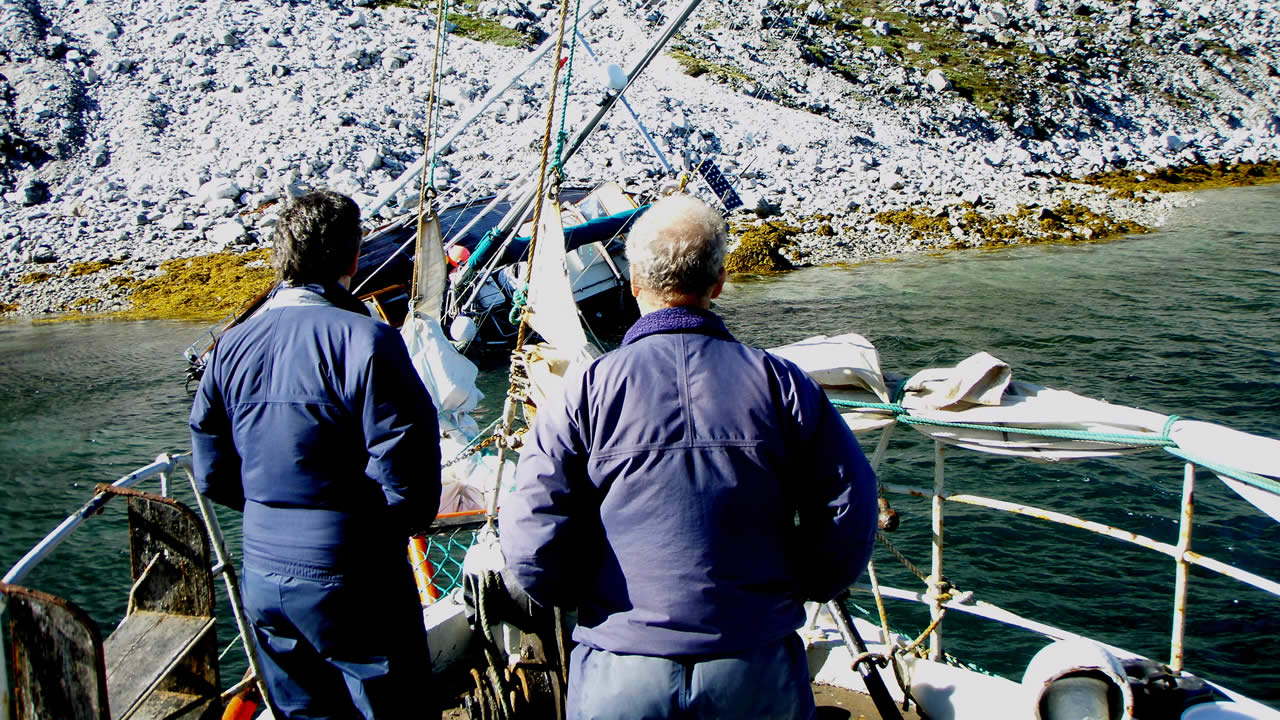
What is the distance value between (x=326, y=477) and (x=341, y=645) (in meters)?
0.51

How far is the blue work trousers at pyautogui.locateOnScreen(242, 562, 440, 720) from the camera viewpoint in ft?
8.30

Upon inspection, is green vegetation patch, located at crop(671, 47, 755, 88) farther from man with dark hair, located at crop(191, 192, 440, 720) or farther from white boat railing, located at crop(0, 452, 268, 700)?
man with dark hair, located at crop(191, 192, 440, 720)

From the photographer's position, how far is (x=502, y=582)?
10.00 ft

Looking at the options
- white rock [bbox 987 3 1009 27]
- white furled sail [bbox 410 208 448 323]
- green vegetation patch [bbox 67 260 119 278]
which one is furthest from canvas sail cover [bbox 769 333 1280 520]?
white rock [bbox 987 3 1009 27]

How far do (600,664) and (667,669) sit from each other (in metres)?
0.16

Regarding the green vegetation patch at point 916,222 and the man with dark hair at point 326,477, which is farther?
the green vegetation patch at point 916,222

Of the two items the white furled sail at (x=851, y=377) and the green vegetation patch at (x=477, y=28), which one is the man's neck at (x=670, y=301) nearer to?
the white furled sail at (x=851, y=377)

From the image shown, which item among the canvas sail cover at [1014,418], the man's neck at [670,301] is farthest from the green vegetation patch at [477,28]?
the man's neck at [670,301]

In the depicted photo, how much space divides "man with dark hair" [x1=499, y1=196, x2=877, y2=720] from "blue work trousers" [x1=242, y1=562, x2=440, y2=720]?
33.2 inches

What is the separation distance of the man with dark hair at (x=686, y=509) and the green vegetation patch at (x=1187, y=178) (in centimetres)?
3045

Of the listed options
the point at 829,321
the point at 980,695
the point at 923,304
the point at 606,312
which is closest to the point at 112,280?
the point at 606,312

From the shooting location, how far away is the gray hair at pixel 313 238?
2.67 m

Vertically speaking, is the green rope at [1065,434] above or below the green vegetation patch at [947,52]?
below

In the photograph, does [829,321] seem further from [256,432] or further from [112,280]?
[112,280]
